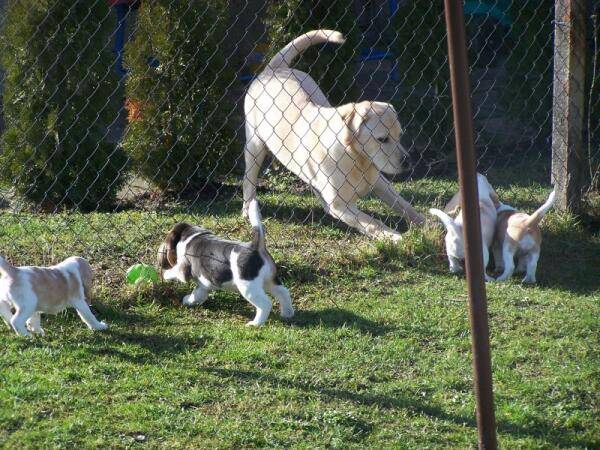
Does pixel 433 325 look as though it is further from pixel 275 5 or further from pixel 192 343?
pixel 275 5

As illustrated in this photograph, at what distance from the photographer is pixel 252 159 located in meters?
6.71

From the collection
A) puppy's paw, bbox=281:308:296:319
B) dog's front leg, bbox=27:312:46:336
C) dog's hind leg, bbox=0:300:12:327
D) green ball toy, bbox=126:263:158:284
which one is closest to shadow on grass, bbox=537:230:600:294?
puppy's paw, bbox=281:308:296:319

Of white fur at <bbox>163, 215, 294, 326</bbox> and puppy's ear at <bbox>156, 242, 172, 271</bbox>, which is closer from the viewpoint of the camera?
white fur at <bbox>163, 215, 294, 326</bbox>

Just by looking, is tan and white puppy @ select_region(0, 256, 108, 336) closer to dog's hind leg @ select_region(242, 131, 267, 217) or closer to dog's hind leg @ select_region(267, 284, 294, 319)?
dog's hind leg @ select_region(267, 284, 294, 319)

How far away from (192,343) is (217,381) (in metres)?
0.47

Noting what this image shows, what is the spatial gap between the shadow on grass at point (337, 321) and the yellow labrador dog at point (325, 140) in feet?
3.67

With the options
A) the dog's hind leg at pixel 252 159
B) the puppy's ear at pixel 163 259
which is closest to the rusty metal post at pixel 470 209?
the puppy's ear at pixel 163 259

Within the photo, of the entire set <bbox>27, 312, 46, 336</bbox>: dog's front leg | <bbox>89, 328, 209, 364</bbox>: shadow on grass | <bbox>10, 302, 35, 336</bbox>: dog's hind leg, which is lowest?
<bbox>27, 312, 46, 336</bbox>: dog's front leg

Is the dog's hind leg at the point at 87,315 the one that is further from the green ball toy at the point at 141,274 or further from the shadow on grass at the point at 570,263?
the shadow on grass at the point at 570,263

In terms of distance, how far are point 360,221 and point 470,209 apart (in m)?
3.24

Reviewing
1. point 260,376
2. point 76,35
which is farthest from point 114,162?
point 260,376

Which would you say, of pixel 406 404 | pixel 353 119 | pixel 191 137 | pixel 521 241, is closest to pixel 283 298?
pixel 406 404

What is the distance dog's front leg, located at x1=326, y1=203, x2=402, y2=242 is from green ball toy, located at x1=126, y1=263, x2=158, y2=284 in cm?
147

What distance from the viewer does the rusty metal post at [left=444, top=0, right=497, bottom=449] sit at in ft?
8.24
